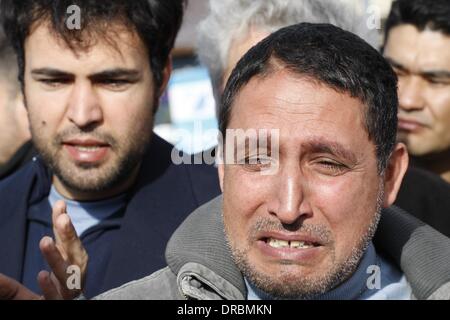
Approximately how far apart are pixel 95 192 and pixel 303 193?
1.25 metres

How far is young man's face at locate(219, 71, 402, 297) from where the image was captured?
216 centimetres

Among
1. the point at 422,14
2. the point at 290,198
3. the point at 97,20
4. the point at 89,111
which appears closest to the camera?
the point at 290,198

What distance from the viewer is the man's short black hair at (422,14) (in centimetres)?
421

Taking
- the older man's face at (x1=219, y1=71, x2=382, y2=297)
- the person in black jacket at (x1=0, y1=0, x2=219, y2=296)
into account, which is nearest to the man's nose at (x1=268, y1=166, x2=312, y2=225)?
the older man's face at (x1=219, y1=71, x2=382, y2=297)

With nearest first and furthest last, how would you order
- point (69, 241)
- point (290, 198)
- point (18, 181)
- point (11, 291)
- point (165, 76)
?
point (290, 198) → point (11, 291) → point (69, 241) → point (18, 181) → point (165, 76)

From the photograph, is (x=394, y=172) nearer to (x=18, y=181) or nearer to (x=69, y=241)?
(x=69, y=241)

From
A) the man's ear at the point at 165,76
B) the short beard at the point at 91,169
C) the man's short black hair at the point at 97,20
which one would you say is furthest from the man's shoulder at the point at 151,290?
the man's ear at the point at 165,76

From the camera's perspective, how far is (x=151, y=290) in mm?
2258

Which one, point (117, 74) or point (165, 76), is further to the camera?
point (165, 76)

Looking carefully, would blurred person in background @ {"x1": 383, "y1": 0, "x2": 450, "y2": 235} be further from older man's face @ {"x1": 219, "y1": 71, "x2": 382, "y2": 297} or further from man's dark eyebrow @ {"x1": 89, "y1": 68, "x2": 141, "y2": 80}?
Result: older man's face @ {"x1": 219, "y1": 71, "x2": 382, "y2": 297}

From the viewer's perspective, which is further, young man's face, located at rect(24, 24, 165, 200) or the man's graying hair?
the man's graying hair

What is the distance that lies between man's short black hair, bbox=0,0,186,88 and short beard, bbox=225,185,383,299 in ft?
4.28

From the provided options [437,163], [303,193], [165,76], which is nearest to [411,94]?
[437,163]

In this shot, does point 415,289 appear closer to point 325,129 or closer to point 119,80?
point 325,129
